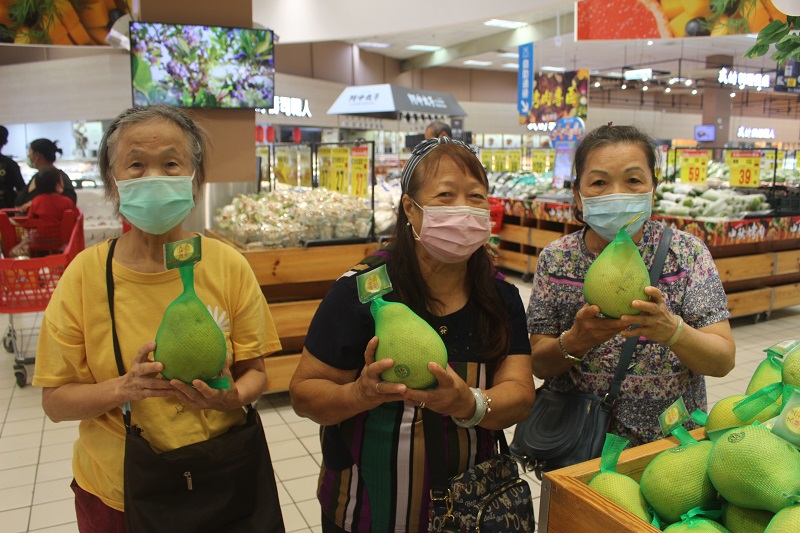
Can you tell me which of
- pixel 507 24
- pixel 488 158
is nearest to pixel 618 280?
pixel 488 158

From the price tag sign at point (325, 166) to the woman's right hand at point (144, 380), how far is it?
3.55m

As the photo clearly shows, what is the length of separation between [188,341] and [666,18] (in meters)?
6.23

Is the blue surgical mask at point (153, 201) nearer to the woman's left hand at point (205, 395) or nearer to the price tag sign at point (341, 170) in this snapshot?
the woman's left hand at point (205, 395)

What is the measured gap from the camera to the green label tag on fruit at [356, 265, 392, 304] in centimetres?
120

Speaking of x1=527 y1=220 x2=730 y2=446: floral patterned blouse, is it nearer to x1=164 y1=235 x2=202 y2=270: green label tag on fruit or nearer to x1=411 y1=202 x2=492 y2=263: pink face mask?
x1=411 y1=202 x2=492 y2=263: pink face mask

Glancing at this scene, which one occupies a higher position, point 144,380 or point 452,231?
point 452,231

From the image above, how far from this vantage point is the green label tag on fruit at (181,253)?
1.21 metres

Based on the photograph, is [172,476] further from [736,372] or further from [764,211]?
[764,211]

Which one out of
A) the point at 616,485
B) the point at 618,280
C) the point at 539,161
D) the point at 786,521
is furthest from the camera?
the point at 539,161

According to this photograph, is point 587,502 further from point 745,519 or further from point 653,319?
point 653,319

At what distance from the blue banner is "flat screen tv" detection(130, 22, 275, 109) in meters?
7.87

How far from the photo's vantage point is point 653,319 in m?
1.40

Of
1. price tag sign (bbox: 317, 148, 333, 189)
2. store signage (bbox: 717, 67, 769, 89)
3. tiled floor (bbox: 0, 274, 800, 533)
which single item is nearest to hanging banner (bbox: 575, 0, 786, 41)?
tiled floor (bbox: 0, 274, 800, 533)

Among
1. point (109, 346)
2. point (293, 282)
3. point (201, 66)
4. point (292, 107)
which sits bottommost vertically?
point (293, 282)
